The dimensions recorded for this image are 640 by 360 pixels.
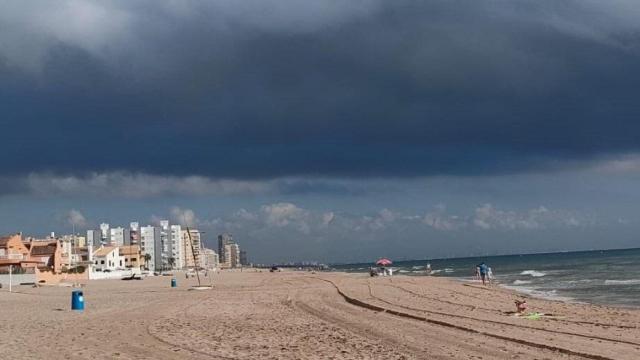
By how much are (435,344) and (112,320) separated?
443 inches

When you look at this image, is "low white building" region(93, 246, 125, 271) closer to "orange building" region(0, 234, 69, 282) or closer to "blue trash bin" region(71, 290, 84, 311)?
"orange building" region(0, 234, 69, 282)

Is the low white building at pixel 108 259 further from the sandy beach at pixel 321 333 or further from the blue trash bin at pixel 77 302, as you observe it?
the sandy beach at pixel 321 333

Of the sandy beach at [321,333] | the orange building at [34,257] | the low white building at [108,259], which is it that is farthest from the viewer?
the low white building at [108,259]

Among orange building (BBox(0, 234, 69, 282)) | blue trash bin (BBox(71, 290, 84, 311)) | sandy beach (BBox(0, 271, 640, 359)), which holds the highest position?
orange building (BBox(0, 234, 69, 282))

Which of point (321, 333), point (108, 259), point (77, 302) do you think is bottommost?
point (321, 333)

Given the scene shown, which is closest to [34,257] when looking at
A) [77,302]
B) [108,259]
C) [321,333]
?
[108,259]

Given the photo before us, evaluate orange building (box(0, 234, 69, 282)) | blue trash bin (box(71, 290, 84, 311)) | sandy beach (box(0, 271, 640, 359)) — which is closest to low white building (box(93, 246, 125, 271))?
orange building (box(0, 234, 69, 282))

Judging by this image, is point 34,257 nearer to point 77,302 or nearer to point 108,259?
point 108,259

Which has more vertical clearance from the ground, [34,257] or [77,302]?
[34,257]

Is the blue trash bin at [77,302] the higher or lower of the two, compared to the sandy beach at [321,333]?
higher

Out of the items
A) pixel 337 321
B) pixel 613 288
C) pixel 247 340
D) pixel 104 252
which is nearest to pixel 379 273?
pixel 613 288

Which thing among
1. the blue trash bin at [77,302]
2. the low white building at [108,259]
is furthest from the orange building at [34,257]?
the blue trash bin at [77,302]

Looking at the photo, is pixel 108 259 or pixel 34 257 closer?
pixel 34 257

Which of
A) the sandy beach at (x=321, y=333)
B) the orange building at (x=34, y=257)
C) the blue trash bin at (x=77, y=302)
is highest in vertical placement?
the orange building at (x=34, y=257)
